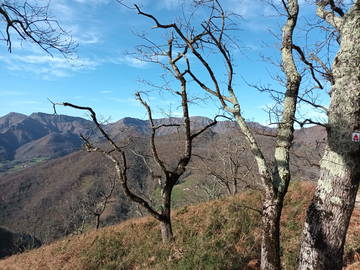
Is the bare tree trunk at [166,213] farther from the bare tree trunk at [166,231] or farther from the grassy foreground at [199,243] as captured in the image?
the grassy foreground at [199,243]

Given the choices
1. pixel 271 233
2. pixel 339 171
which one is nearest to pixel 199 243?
pixel 271 233

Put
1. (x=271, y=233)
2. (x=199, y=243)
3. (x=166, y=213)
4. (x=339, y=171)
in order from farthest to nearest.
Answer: (x=166, y=213), (x=199, y=243), (x=271, y=233), (x=339, y=171)

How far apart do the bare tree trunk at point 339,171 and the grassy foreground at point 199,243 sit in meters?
2.36

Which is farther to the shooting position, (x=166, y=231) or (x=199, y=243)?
(x=166, y=231)

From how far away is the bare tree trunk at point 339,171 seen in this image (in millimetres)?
3580

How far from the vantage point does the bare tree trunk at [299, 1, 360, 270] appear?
3580 mm

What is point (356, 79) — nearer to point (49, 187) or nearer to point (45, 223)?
point (45, 223)

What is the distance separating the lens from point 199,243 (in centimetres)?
777

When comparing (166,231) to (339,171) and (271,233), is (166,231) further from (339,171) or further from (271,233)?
(339,171)

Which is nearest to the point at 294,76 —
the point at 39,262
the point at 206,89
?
the point at 206,89

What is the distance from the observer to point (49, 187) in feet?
619

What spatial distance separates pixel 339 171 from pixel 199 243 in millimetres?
5055

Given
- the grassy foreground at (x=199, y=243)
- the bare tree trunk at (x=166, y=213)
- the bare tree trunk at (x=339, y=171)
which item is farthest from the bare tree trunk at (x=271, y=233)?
the bare tree trunk at (x=166, y=213)

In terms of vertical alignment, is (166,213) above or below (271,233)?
below
